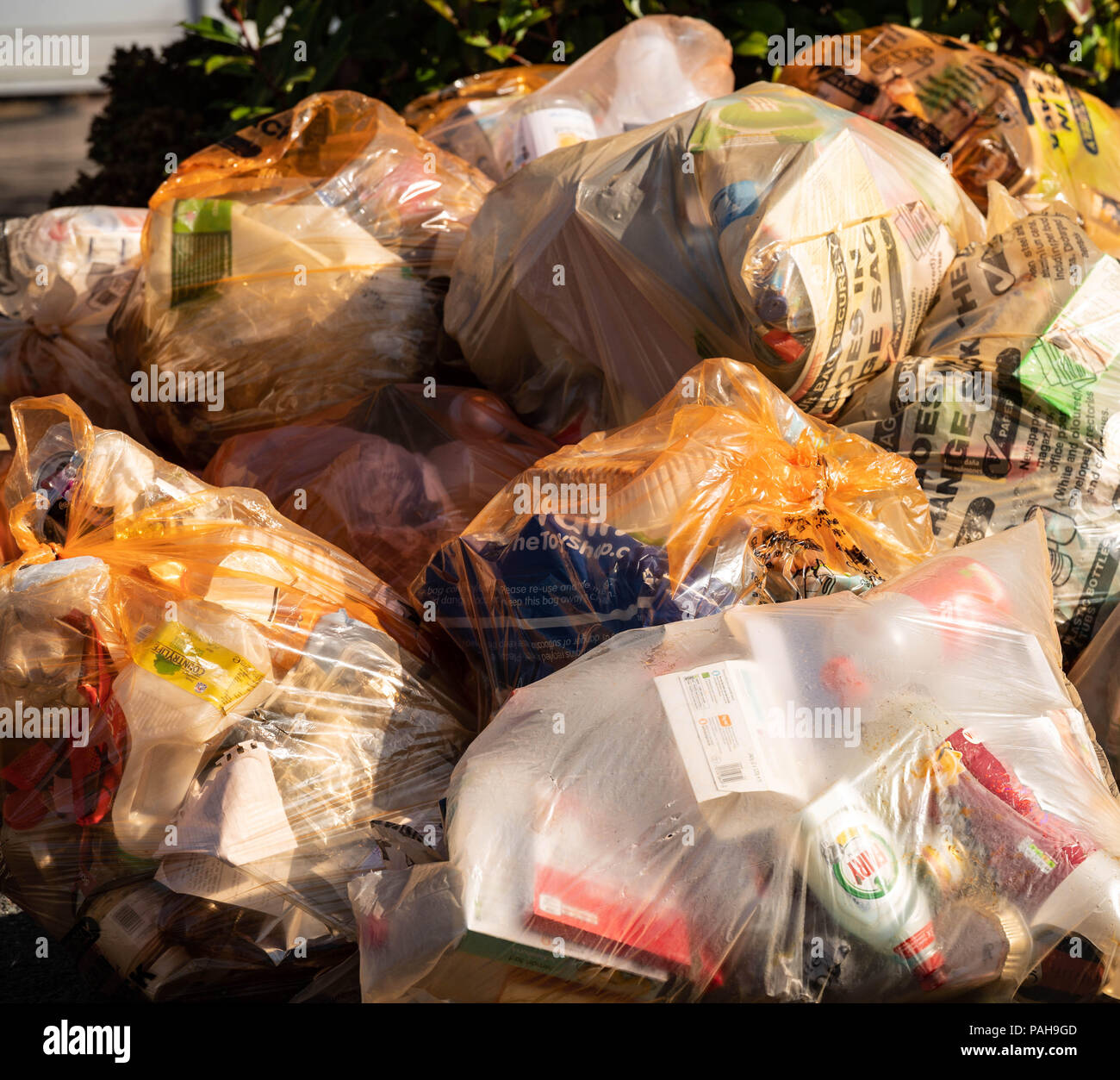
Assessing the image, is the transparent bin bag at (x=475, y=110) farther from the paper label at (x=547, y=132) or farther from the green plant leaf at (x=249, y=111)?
the green plant leaf at (x=249, y=111)

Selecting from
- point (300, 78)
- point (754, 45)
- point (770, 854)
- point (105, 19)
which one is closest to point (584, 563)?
point (770, 854)

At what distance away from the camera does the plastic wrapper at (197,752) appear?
1366 mm

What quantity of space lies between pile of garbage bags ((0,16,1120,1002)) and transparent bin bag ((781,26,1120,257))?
1cm

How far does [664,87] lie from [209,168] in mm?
1073

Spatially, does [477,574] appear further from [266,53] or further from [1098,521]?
[266,53]

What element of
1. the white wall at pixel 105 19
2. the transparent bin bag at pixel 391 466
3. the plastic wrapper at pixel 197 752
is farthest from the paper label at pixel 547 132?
the white wall at pixel 105 19

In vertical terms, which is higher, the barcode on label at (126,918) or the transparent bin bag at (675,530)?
the transparent bin bag at (675,530)

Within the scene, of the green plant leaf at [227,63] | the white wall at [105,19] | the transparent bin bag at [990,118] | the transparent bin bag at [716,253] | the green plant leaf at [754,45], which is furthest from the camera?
the white wall at [105,19]

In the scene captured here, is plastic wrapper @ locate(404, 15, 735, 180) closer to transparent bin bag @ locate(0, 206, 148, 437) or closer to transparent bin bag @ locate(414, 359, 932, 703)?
transparent bin bag @ locate(0, 206, 148, 437)

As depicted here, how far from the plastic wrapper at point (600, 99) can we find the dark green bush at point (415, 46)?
537 mm

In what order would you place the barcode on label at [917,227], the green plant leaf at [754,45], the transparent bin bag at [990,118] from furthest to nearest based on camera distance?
the green plant leaf at [754,45] → the transparent bin bag at [990,118] → the barcode on label at [917,227]

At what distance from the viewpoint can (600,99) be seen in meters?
2.62

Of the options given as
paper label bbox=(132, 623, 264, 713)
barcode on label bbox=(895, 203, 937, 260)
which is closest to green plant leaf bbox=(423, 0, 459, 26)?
barcode on label bbox=(895, 203, 937, 260)

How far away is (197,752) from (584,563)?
0.56 meters
